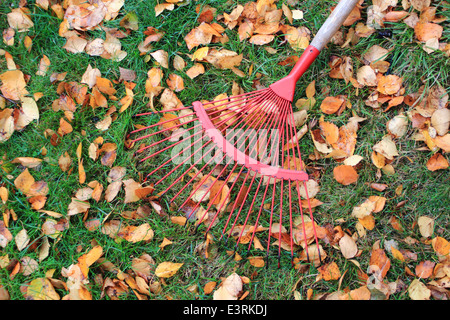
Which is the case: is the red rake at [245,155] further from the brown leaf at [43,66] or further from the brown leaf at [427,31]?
the brown leaf at [43,66]

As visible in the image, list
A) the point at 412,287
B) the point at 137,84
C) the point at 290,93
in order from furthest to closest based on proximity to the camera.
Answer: the point at 137,84, the point at 290,93, the point at 412,287

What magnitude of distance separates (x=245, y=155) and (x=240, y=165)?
0.13 m

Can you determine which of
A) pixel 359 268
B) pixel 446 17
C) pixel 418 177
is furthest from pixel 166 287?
pixel 446 17

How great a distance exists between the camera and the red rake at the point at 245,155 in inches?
61.7

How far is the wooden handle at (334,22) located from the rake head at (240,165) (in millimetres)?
278

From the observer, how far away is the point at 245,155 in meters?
1.56

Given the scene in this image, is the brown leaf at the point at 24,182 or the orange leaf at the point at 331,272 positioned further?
the brown leaf at the point at 24,182

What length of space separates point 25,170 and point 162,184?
1.97ft

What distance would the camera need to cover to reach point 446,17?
1.66 metres

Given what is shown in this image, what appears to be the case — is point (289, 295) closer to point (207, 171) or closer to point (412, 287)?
point (412, 287)

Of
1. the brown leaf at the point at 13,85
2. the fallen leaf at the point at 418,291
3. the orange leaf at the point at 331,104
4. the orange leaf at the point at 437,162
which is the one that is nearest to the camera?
the fallen leaf at the point at 418,291

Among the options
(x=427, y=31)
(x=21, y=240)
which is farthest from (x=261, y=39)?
(x=21, y=240)

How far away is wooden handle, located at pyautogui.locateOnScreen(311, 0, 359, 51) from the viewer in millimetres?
1560

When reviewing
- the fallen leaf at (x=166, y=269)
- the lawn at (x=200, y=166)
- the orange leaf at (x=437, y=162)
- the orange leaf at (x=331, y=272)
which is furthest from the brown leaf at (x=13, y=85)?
the orange leaf at (x=437, y=162)
